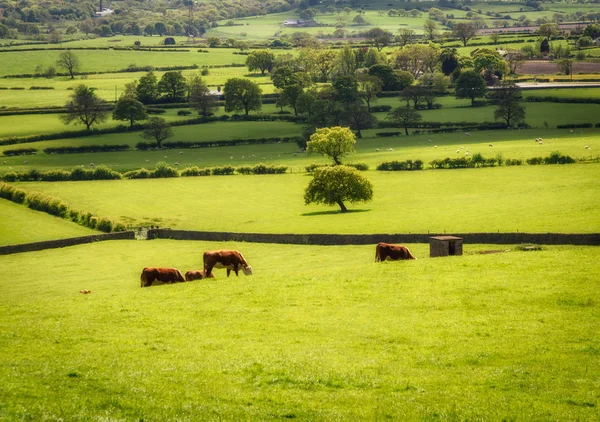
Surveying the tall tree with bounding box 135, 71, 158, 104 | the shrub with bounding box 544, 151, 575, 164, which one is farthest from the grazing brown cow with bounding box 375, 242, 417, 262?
the tall tree with bounding box 135, 71, 158, 104

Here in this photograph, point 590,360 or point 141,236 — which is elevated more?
point 590,360

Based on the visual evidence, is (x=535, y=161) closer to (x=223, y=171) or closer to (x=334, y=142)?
(x=334, y=142)

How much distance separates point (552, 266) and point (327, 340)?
1438cm

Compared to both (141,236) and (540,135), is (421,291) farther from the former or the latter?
(540,135)

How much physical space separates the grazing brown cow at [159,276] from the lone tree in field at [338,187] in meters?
40.5

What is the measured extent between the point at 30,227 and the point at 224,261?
42146 millimetres

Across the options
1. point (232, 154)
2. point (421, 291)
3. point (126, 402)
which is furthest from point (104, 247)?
point (232, 154)

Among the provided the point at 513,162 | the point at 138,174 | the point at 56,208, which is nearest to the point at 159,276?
the point at 56,208

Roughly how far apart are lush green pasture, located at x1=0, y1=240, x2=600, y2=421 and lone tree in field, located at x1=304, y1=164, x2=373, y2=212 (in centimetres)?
3797

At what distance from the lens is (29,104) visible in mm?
174250

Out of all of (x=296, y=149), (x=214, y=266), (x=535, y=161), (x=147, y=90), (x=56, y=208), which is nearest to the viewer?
(x=214, y=266)

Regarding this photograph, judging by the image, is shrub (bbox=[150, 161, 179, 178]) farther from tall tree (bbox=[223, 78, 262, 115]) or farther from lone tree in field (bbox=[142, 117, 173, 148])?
tall tree (bbox=[223, 78, 262, 115])

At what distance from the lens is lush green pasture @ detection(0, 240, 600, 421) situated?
22.0m

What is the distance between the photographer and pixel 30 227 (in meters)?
78.8
